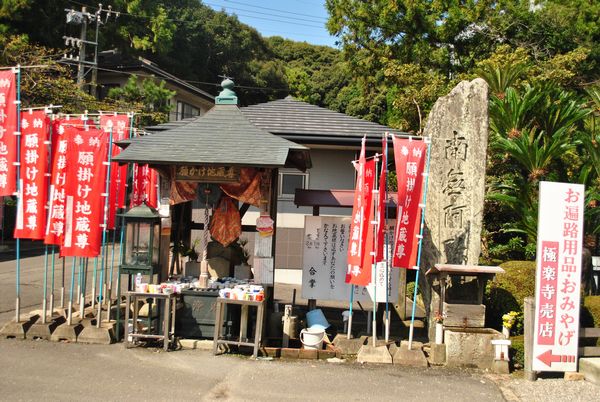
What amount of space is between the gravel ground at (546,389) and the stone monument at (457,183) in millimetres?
2044

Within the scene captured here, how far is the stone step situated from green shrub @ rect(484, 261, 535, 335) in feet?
5.66

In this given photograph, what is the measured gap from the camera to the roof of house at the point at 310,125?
1462 centimetres

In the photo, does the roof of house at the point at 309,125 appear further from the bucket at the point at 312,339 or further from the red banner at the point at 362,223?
the bucket at the point at 312,339

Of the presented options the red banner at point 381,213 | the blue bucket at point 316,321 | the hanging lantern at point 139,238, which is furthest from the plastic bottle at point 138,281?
the red banner at point 381,213

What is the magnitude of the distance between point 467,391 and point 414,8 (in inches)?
870

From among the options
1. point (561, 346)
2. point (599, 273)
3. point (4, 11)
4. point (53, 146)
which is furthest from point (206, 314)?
point (4, 11)

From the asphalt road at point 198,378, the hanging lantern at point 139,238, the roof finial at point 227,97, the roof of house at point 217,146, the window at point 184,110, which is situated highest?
the window at point 184,110

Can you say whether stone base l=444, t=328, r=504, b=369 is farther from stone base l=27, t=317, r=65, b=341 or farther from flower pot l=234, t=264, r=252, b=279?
stone base l=27, t=317, r=65, b=341

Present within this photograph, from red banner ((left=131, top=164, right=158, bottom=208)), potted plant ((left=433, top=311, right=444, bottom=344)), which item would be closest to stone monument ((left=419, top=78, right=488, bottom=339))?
potted plant ((left=433, top=311, right=444, bottom=344))

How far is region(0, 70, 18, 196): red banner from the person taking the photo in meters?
9.62

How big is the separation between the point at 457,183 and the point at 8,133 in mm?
8474

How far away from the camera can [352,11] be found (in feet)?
92.7

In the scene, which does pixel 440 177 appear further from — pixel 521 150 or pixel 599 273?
pixel 599 273

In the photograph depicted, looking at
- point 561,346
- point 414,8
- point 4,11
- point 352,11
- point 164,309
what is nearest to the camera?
point 561,346
